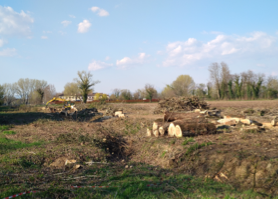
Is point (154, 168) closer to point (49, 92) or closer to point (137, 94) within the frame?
point (137, 94)

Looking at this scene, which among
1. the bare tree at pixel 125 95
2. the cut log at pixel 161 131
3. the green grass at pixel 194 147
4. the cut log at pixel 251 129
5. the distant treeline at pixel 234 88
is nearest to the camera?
the green grass at pixel 194 147

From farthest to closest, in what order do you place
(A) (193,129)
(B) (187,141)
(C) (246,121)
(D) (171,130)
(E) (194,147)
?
(C) (246,121) → (D) (171,130) → (A) (193,129) → (B) (187,141) → (E) (194,147)

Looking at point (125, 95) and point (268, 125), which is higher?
point (125, 95)

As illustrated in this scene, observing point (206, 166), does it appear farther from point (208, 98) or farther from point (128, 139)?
point (208, 98)

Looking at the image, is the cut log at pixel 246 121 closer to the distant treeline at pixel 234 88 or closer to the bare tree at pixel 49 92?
the distant treeline at pixel 234 88

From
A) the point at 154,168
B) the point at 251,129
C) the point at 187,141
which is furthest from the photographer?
the point at 251,129

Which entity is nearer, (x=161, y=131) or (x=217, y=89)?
(x=161, y=131)

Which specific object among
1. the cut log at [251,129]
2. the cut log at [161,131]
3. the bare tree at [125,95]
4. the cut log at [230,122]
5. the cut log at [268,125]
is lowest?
the cut log at [161,131]

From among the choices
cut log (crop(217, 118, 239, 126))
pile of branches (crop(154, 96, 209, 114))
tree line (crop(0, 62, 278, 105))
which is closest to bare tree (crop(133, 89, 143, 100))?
tree line (crop(0, 62, 278, 105))

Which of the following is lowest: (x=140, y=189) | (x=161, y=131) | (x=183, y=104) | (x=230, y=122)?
(x=140, y=189)

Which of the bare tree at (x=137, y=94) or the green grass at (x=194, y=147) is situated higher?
the bare tree at (x=137, y=94)

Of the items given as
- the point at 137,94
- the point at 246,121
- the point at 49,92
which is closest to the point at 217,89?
the point at 137,94

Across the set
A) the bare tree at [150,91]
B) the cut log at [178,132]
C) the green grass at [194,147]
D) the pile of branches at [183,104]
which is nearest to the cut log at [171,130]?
the cut log at [178,132]
